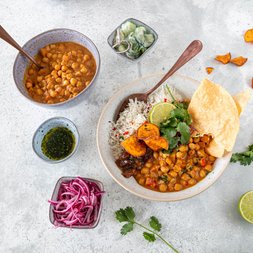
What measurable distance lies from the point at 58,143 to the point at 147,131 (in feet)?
2.49

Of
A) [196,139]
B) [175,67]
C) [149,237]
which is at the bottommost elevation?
[149,237]

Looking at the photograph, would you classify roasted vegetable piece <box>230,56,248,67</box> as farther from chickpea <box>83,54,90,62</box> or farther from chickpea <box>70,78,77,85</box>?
chickpea <box>70,78,77,85</box>

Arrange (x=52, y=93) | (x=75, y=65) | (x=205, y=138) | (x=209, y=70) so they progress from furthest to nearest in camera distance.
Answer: (x=209, y=70) → (x=75, y=65) → (x=52, y=93) → (x=205, y=138)

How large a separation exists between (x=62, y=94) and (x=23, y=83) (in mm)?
350

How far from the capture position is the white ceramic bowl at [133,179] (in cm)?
271

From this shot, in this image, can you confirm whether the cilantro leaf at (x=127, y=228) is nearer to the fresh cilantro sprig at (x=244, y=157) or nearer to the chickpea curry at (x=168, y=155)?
the chickpea curry at (x=168, y=155)

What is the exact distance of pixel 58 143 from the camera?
297cm

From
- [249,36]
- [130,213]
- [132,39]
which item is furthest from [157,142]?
[249,36]

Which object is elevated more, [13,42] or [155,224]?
[13,42]

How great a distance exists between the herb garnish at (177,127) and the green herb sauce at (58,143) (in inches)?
30.2

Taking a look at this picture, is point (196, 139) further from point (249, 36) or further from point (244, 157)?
point (249, 36)

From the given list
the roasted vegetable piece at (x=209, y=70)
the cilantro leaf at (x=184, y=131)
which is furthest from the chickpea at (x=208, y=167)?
the roasted vegetable piece at (x=209, y=70)

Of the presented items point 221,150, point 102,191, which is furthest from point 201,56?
point 102,191

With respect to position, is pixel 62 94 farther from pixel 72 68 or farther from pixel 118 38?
pixel 118 38
